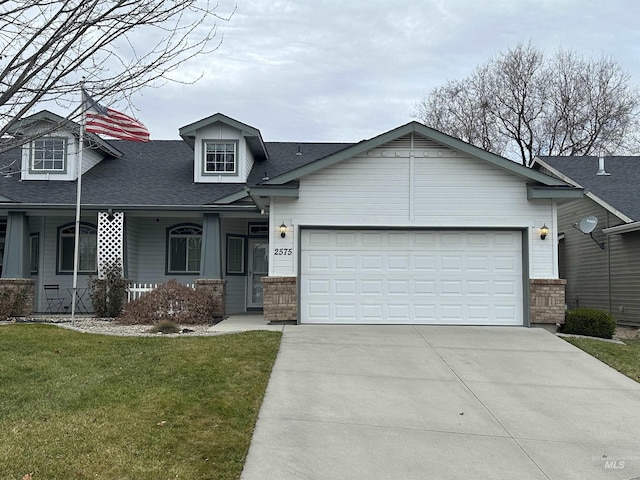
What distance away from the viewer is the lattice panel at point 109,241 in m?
15.2

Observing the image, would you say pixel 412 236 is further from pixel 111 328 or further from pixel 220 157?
pixel 220 157

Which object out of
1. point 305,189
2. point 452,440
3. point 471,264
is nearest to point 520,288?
point 471,264

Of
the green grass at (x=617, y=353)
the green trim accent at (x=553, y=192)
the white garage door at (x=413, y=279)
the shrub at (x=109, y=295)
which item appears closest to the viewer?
the green grass at (x=617, y=353)

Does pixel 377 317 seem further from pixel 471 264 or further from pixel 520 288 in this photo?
pixel 520 288

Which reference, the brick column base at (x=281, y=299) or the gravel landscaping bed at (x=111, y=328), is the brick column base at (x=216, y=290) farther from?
the brick column base at (x=281, y=299)

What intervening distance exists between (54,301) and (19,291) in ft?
6.06

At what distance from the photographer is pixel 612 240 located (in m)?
16.5

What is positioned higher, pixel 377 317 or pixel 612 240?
pixel 612 240

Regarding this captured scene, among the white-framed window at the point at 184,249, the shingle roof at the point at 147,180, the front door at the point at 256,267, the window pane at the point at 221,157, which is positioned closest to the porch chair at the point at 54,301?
the shingle roof at the point at 147,180

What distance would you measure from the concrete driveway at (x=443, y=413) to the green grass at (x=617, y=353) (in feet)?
0.79

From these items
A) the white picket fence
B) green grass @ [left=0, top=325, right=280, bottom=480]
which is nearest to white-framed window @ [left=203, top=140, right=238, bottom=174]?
the white picket fence

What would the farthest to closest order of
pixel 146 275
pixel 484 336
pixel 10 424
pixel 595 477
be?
pixel 146 275
pixel 484 336
pixel 10 424
pixel 595 477

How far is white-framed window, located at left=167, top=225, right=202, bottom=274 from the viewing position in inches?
668

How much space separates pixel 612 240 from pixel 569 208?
2.87 metres
